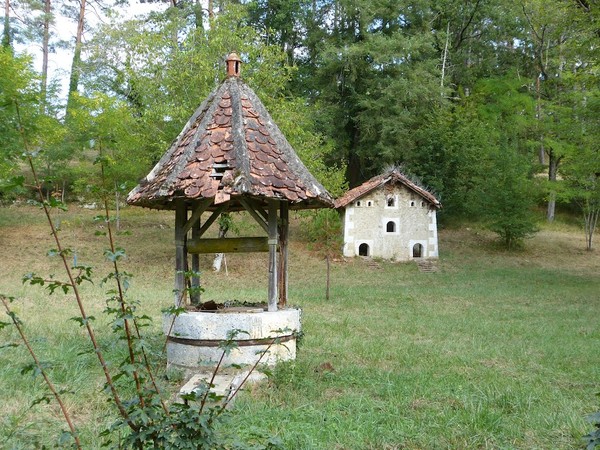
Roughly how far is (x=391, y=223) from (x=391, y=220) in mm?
307

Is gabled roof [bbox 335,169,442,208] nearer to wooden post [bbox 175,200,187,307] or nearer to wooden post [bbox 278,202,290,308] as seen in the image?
wooden post [bbox 278,202,290,308]

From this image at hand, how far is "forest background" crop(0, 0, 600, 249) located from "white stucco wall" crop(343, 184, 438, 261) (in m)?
2.00

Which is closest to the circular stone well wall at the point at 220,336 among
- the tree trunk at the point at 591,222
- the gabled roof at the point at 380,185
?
the gabled roof at the point at 380,185

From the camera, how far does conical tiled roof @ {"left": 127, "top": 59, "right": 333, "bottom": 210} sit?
682cm

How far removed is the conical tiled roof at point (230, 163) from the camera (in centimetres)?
682

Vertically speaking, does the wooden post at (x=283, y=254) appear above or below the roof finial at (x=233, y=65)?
below

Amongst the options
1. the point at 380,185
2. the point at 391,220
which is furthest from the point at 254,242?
the point at 391,220

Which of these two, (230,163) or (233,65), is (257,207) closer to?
(230,163)

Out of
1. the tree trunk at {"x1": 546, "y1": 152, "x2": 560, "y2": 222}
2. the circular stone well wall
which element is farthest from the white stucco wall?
the circular stone well wall

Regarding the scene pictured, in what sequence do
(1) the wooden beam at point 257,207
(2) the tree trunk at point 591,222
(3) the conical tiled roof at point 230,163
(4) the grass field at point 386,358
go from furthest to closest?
1. (2) the tree trunk at point 591,222
2. (1) the wooden beam at point 257,207
3. (3) the conical tiled roof at point 230,163
4. (4) the grass field at point 386,358

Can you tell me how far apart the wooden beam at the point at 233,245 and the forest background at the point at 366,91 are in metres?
12.7

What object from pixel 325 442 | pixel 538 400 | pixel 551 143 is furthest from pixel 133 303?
pixel 551 143

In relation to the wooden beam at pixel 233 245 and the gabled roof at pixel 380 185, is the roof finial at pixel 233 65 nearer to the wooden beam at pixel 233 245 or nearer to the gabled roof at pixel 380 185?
the wooden beam at pixel 233 245

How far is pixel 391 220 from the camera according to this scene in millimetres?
27344
